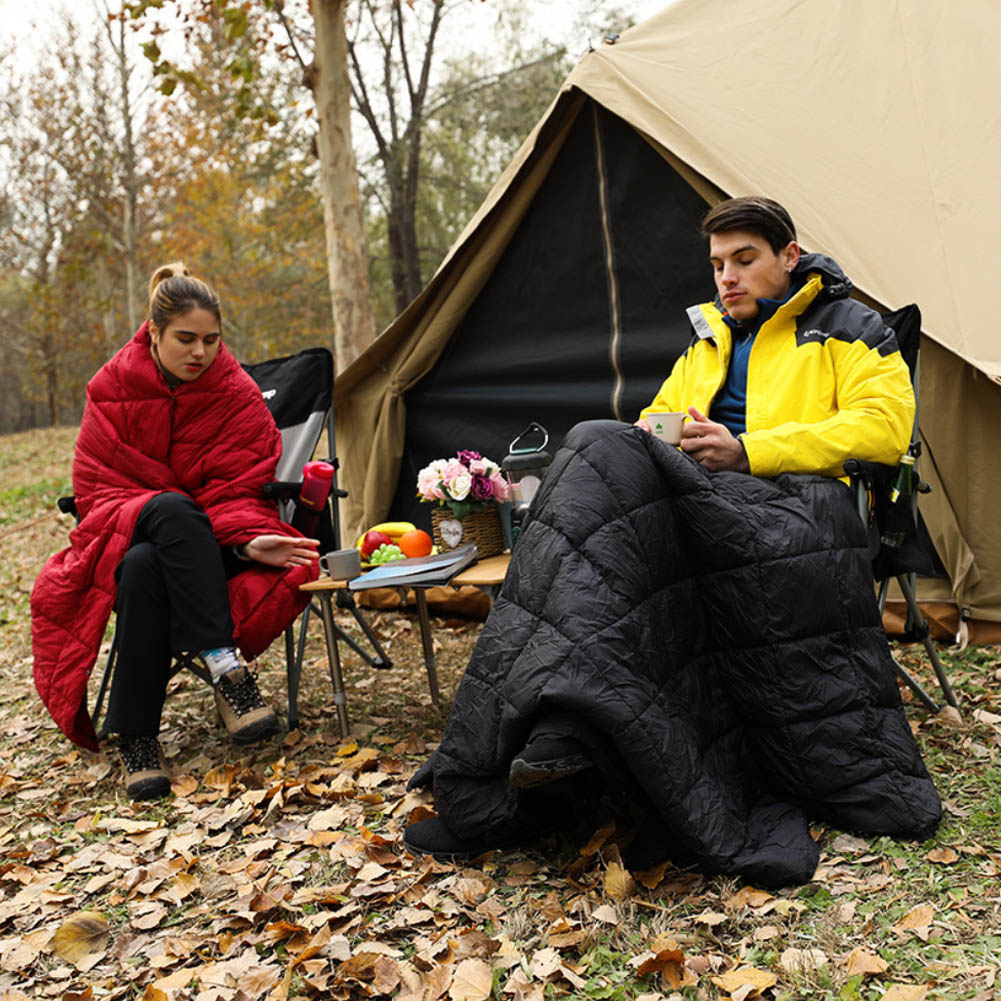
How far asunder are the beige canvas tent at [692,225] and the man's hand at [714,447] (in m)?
1.14

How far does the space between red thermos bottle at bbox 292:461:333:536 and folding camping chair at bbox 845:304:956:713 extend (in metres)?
1.64

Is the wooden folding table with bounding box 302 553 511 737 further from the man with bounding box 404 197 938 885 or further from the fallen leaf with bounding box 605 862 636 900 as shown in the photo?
the fallen leaf with bounding box 605 862 636 900

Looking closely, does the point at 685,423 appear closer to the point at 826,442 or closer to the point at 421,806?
the point at 826,442

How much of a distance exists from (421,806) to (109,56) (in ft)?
45.6

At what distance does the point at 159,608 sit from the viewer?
284 cm

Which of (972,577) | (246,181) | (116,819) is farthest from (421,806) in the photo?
(246,181)

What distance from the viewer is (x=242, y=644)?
299 cm

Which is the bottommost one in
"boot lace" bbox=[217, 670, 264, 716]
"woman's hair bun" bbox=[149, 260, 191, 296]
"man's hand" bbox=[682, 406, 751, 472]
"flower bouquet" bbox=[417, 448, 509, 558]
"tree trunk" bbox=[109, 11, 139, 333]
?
"boot lace" bbox=[217, 670, 264, 716]

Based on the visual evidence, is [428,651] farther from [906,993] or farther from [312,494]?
[906,993]

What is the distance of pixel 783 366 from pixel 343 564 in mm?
1293

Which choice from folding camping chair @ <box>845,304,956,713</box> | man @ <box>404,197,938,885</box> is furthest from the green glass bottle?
man @ <box>404,197,938,885</box>

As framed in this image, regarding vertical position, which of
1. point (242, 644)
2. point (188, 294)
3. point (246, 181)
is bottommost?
point (242, 644)

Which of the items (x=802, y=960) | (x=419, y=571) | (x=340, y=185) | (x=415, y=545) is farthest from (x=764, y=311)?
(x=340, y=185)

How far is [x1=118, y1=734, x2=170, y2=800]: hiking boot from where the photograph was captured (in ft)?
8.97
